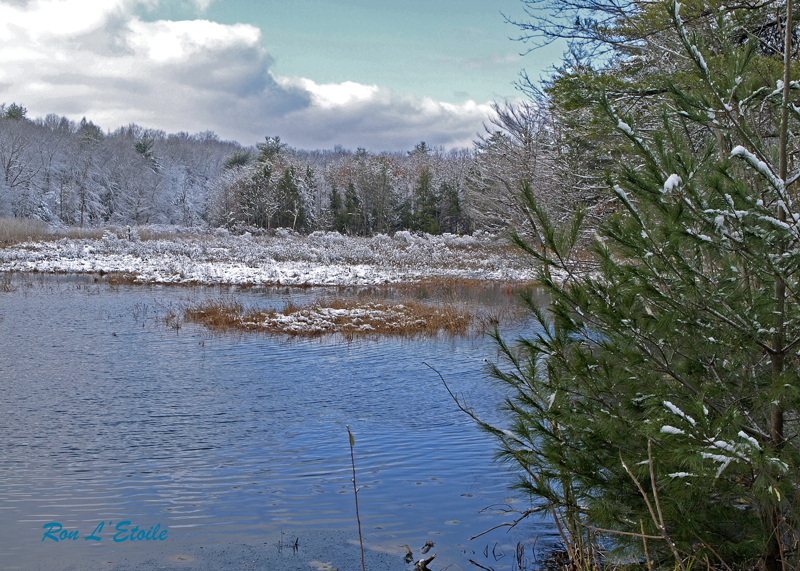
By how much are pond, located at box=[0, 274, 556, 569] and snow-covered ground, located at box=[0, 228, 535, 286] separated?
45.8 feet

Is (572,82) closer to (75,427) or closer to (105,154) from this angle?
(75,427)

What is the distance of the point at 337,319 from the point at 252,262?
18.2 m

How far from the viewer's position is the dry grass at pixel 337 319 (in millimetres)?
15930

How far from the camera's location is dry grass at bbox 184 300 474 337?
15.9m

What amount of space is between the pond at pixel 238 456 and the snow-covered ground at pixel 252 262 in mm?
13968

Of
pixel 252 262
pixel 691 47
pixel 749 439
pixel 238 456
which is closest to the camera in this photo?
pixel 749 439

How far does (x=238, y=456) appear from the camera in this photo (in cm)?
696

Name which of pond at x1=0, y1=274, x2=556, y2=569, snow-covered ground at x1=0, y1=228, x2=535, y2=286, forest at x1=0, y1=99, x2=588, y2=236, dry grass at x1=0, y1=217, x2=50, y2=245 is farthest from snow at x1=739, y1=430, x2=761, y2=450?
forest at x1=0, y1=99, x2=588, y2=236

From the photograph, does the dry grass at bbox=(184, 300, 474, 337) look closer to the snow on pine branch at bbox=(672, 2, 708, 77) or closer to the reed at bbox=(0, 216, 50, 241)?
the snow on pine branch at bbox=(672, 2, 708, 77)

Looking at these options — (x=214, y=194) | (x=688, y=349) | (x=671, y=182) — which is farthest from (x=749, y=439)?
(x=214, y=194)

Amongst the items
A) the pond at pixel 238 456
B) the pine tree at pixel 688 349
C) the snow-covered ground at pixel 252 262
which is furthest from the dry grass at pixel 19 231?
the pine tree at pixel 688 349

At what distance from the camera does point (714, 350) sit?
318cm

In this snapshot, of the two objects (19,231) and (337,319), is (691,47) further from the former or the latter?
(19,231)

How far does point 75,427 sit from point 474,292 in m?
19.6
